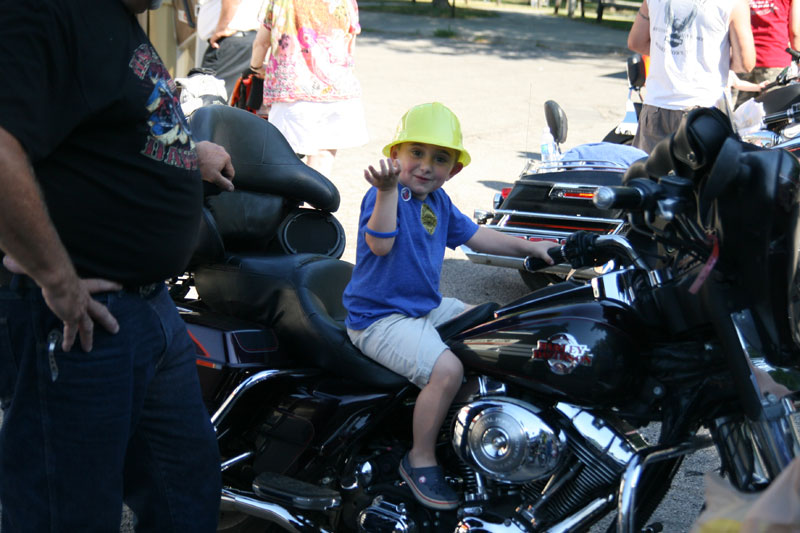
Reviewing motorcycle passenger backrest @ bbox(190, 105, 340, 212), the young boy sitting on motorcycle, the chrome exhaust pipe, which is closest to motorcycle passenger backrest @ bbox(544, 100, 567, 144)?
motorcycle passenger backrest @ bbox(190, 105, 340, 212)

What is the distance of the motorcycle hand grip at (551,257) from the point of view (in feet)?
8.25

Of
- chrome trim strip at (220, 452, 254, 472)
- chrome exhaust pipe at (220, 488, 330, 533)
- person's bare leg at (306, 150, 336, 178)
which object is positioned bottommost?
chrome exhaust pipe at (220, 488, 330, 533)

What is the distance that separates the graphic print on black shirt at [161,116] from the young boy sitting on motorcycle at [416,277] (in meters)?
0.53

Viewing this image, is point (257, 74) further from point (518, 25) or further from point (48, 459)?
point (518, 25)

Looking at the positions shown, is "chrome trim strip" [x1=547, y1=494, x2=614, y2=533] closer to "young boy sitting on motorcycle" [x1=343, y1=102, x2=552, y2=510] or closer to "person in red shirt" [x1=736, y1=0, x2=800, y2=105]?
"young boy sitting on motorcycle" [x1=343, y1=102, x2=552, y2=510]

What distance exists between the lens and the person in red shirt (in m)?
6.77

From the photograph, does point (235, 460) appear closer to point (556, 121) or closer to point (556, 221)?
point (556, 221)

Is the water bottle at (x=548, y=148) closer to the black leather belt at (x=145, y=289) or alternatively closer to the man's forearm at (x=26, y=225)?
the black leather belt at (x=145, y=289)

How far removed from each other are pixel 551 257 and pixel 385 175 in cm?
54

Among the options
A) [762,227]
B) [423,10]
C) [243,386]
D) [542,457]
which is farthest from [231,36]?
[423,10]

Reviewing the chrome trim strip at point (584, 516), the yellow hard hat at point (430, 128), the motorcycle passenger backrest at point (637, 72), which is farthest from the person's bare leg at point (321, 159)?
the chrome trim strip at point (584, 516)

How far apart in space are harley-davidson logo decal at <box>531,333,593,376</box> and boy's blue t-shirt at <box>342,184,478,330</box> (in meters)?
0.47

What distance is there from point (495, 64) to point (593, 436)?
14.2m

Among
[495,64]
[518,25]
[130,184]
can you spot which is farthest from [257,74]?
[518,25]
